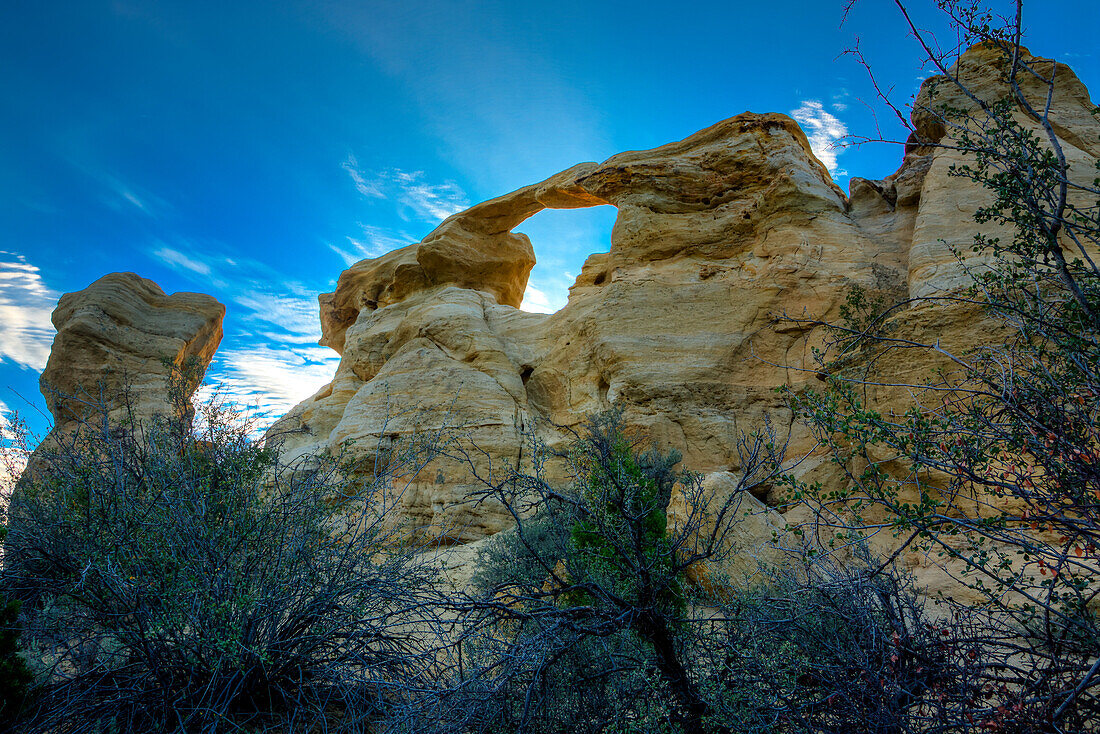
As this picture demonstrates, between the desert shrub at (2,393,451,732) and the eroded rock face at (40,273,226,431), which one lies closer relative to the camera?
the desert shrub at (2,393,451,732)

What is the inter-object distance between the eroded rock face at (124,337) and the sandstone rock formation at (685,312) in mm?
5831

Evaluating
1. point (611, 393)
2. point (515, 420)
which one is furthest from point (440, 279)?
point (611, 393)

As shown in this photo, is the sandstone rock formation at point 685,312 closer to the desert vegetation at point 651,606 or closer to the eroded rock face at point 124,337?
the desert vegetation at point 651,606

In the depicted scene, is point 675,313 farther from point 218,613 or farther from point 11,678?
point 11,678

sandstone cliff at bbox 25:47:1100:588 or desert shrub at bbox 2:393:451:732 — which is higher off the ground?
sandstone cliff at bbox 25:47:1100:588

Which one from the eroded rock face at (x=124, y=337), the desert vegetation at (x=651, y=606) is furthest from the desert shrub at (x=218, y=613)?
the eroded rock face at (x=124, y=337)

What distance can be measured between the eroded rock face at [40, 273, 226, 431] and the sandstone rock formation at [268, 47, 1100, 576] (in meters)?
5.83

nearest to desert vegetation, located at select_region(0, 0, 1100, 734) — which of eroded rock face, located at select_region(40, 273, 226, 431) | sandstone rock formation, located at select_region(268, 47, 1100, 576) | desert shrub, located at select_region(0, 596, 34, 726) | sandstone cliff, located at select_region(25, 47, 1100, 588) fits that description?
desert shrub, located at select_region(0, 596, 34, 726)

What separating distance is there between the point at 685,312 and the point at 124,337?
18.5 meters

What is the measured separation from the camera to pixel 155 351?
18.2 meters

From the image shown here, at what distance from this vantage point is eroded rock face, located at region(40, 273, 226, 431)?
16.6m

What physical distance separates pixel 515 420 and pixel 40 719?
876 cm

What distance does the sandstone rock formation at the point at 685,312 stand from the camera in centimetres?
1008

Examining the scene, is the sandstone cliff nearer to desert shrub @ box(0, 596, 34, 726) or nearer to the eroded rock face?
the eroded rock face
